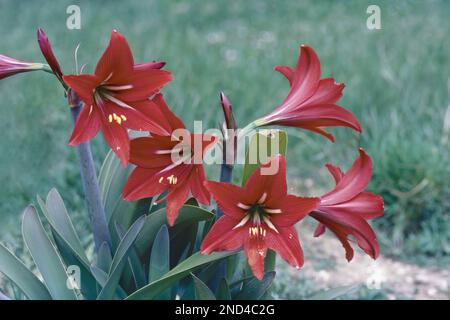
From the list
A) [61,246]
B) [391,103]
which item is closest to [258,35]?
[391,103]

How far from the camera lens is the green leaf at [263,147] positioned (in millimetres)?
1893

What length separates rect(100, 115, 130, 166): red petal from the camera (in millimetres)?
1711

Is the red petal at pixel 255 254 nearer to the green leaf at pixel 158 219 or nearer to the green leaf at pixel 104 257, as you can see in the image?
the green leaf at pixel 158 219

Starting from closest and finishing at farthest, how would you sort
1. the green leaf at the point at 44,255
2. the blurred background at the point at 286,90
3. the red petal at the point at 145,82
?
1. the red petal at the point at 145,82
2. the green leaf at the point at 44,255
3. the blurred background at the point at 286,90

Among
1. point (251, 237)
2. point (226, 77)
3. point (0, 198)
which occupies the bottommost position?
point (251, 237)

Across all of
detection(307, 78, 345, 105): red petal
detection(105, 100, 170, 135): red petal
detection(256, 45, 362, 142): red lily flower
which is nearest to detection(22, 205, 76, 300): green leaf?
detection(105, 100, 170, 135): red petal

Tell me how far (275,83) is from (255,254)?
3.14m

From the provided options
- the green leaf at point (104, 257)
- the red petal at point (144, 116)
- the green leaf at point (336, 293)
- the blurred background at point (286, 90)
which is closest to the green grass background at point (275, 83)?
the blurred background at point (286, 90)

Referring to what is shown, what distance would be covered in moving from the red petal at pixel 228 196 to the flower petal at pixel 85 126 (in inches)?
11.1

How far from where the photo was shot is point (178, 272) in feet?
6.10

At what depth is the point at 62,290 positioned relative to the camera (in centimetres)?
206

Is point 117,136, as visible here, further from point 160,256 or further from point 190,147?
point 160,256
